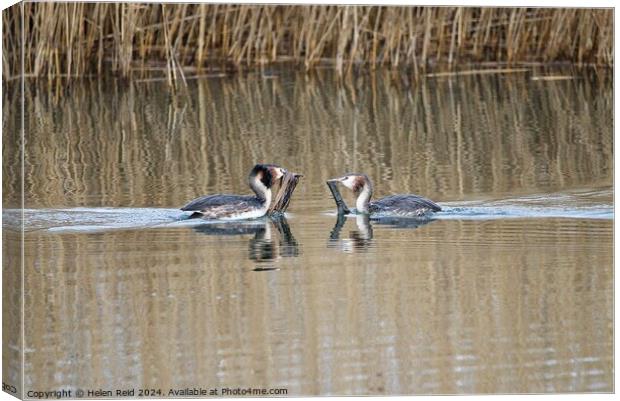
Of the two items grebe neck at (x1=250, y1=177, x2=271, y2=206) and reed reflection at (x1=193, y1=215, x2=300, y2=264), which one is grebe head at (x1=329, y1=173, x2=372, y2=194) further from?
reed reflection at (x1=193, y1=215, x2=300, y2=264)

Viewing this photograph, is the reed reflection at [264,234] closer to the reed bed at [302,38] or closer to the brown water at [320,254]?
the brown water at [320,254]

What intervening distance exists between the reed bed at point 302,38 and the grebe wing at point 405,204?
4.34 ft

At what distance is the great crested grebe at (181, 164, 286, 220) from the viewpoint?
29.4 ft

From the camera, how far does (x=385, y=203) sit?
30.5 feet

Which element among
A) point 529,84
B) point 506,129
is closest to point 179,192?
point 506,129

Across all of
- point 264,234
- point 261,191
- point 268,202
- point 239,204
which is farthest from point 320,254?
point 261,191

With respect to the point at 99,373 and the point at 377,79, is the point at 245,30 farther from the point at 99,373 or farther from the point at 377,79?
the point at 99,373

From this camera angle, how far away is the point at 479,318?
262 inches

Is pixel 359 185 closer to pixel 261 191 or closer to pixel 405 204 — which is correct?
pixel 405 204

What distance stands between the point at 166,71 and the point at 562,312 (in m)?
8.66

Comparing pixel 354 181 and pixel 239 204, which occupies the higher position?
pixel 354 181

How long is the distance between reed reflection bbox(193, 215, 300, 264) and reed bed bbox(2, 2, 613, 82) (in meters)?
1.55

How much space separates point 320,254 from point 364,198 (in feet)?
4.96

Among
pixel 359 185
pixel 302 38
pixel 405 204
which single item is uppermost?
pixel 302 38
